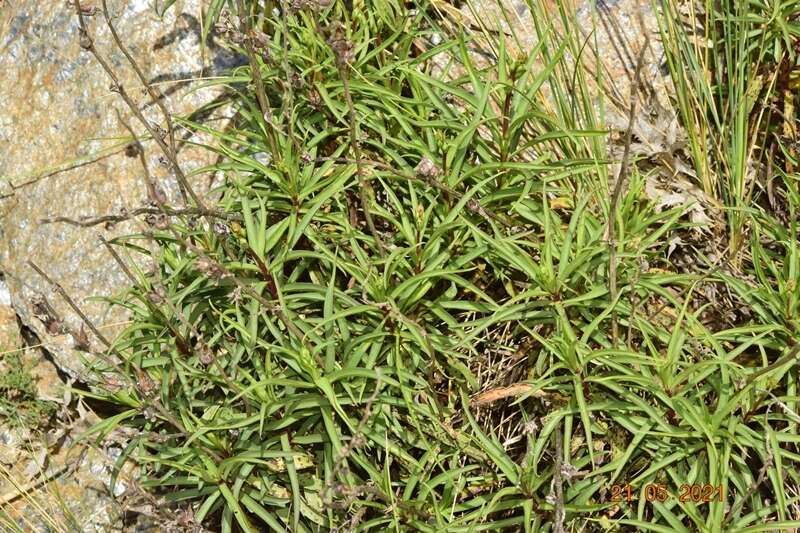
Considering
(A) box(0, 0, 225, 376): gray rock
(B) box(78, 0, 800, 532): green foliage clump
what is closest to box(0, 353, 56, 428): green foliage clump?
(A) box(0, 0, 225, 376): gray rock

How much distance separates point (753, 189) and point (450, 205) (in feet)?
3.97

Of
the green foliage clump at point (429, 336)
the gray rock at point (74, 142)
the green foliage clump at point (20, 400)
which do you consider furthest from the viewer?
the green foliage clump at point (20, 400)

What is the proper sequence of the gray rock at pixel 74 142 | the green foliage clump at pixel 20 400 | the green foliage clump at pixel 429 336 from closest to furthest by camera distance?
the green foliage clump at pixel 429 336, the gray rock at pixel 74 142, the green foliage clump at pixel 20 400

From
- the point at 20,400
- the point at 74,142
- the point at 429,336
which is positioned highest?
the point at 74,142

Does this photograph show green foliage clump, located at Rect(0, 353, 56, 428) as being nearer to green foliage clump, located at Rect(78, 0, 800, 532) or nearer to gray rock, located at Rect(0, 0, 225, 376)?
gray rock, located at Rect(0, 0, 225, 376)

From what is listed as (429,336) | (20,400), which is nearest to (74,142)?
(20,400)

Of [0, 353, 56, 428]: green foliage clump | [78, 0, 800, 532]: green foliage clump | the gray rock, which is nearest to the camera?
[78, 0, 800, 532]: green foliage clump

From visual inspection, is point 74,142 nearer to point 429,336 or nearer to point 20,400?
point 20,400

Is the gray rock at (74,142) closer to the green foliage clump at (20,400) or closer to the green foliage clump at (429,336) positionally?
the green foliage clump at (20,400)

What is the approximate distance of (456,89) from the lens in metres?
2.80

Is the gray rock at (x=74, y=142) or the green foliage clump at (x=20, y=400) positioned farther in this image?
the green foliage clump at (x=20, y=400)

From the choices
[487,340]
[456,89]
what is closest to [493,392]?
[487,340]

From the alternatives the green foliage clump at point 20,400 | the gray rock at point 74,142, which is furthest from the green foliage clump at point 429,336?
the green foliage clump at point 20,400

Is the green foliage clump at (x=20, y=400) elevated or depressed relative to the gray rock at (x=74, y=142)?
depressed
